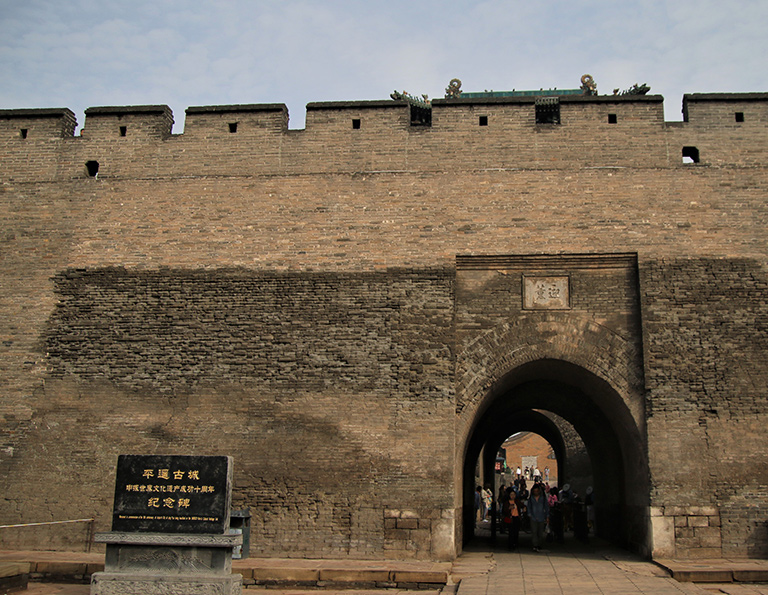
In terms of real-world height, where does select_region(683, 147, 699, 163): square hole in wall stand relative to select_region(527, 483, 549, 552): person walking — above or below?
above

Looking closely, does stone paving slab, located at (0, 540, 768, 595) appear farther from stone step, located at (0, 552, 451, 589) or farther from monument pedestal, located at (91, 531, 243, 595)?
monument pedestal, located at (91, 531, 243, 595)

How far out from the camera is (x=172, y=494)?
22.2ft

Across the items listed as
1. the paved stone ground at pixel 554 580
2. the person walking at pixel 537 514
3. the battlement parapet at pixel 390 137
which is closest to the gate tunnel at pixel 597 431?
the paved stone ground at pixel 554 580

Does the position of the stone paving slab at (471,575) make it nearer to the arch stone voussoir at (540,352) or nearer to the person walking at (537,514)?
the person walking at (537,514)

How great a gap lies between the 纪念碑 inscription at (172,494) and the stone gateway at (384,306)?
2598mm

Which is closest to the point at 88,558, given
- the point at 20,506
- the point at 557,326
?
the point at 20,506

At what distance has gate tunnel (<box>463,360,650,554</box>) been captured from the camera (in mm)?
9633

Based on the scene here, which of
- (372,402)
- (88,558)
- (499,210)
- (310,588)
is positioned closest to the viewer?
(310,588)

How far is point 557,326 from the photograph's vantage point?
9711 millimetres

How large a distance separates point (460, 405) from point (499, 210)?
2.79m

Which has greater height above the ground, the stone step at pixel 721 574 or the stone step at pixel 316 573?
the stone step at pixel 721 574

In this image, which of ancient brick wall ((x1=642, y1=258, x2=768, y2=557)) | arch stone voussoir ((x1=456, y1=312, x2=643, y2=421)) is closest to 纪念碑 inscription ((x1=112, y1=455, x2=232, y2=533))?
arch stone voussoir ((x1=456, y1=312, x2=643, y2=421))

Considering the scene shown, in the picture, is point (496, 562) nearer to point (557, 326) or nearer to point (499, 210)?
point (557, 326)

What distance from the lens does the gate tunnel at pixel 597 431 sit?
9633 millimetres
